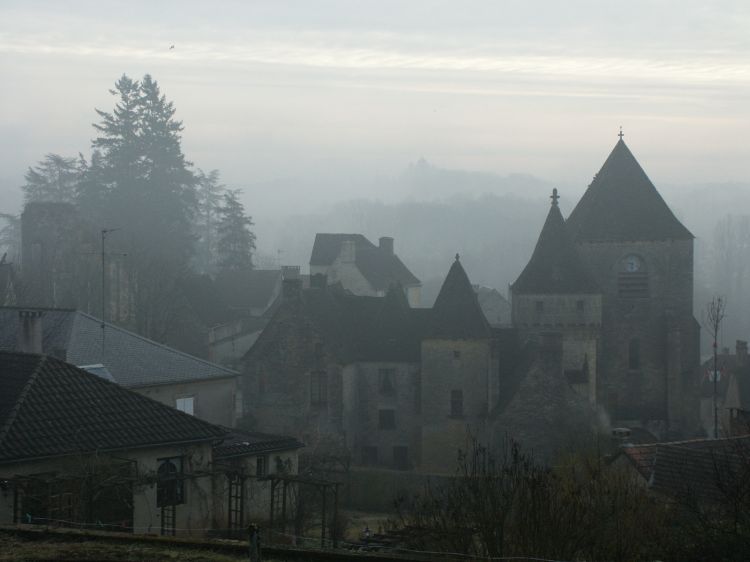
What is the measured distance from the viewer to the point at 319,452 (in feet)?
152

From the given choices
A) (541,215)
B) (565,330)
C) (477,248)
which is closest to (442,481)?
(565,330)

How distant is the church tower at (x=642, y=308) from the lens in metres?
55.2

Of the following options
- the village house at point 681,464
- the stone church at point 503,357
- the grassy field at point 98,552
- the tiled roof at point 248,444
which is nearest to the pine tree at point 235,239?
the stone church at point 503,357

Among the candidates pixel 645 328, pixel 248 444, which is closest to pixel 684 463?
pixel 248 444

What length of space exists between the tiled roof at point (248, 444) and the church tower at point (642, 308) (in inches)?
969

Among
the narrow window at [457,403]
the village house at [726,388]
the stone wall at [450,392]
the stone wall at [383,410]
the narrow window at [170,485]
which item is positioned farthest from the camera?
the village house at [726,388]

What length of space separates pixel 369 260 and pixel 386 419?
2827 centimetres

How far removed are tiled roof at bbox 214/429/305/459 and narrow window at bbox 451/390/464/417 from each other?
1455 centimetres

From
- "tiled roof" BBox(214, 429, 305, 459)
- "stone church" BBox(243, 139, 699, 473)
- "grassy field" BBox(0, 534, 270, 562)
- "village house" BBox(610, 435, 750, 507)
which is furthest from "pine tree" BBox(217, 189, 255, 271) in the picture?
"grassy field" BBox(0, 534, 270, 562)

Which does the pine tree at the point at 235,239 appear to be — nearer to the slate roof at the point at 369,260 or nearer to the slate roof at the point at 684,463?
the slate roof at the point at 369,260

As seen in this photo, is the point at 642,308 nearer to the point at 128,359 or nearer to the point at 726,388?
the point at 726,388

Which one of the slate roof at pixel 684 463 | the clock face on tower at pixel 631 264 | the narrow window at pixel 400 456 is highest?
the clock face on tower at pixel 631 264

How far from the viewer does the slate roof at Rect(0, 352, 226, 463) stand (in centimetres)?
→ 2527

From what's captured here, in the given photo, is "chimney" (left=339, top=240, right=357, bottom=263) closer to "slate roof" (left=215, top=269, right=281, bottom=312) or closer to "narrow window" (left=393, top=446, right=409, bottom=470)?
"slate roof" (left=215, top=269, right=281, bottom=312)
